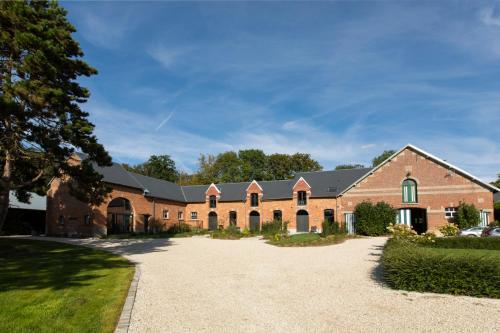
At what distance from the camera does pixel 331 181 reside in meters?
38.2

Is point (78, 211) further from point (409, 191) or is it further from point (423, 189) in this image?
point (423, 189)

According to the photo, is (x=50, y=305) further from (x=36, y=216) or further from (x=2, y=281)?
(x=36, y=216)

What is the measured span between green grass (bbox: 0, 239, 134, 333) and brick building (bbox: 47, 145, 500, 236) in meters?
10.4

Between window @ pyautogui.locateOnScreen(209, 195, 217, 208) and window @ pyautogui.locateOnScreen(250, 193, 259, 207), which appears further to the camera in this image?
window @ pyautogui.locateOnScreen(209, 195, 217, 208)

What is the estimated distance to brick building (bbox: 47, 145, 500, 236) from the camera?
1168 inches

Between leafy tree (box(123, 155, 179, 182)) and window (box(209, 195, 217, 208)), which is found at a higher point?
leafy tree (box(123, 155, 179, 182))

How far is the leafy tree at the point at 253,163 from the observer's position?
219 feet

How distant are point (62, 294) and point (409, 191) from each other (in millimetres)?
28262

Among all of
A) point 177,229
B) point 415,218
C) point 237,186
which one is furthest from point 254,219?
point 415,218

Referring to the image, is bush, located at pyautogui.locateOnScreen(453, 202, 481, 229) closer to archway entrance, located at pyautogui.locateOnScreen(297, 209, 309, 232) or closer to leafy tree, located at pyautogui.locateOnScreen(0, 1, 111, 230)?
archway entrance, located at pyautogui.locateOnScreen(297, 209, 309, 232)

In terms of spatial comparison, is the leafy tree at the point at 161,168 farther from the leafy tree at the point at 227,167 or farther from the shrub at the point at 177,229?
the shrub at the point at 177,229

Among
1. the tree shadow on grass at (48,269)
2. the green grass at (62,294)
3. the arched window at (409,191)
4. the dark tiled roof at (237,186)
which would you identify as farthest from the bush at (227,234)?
the green grass at (62,294)

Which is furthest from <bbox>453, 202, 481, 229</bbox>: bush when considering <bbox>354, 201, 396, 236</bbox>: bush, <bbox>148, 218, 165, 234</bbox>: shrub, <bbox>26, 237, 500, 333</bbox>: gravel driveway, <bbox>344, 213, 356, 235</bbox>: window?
<bbox>148, 218, 165, 234</bbox>: shrub

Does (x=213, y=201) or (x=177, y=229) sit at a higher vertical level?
(x=213, y=201)
